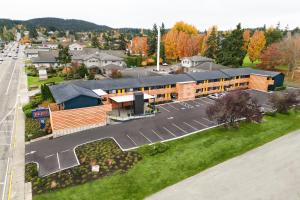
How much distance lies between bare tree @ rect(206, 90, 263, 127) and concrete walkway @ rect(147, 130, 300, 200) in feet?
25.1

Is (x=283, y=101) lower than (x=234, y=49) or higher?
lower

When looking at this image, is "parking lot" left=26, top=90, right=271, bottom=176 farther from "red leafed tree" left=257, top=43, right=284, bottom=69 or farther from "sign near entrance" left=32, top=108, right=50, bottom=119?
"red leafed tree" left=257, top=43, right=284, bottom=69

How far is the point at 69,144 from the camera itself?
34.4 meters

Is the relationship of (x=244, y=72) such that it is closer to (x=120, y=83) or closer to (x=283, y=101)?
(x=283, y=101)

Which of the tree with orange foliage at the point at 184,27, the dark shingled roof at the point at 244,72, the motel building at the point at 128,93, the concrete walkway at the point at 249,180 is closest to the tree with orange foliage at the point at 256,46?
the dark shingled roof at the point at 244,72

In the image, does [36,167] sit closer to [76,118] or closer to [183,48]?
[76,118]

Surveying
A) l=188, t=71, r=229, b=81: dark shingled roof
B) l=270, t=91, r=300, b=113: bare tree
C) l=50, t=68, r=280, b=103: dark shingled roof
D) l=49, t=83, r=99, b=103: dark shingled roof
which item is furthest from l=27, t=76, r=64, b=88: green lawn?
l=270, t=91, r=300, b=113: bare tree

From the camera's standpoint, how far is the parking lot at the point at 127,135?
30225mm

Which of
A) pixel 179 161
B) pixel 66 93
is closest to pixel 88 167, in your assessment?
pixel 179 161

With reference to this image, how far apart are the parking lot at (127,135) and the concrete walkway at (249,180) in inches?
396

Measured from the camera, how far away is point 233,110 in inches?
1447

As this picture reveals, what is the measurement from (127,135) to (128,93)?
15.8m

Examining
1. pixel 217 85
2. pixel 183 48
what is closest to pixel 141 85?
pixel 217 85

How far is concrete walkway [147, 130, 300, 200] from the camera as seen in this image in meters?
22.8
